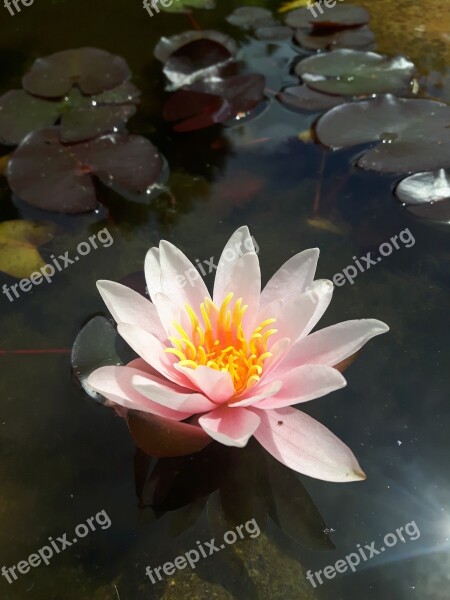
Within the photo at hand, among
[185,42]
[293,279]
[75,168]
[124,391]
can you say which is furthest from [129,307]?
[185,42]

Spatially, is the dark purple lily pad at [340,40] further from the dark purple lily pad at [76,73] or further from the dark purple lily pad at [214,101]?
the dark purple lily pad at [76,73]

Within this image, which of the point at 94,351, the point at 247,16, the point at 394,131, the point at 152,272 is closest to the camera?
the point at 152,272

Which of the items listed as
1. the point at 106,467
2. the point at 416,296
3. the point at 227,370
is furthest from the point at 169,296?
the point at 416,296

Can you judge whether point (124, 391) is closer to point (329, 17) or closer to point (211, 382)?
point (211, 382)

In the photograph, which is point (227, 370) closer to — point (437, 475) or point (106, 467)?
point (106, 467)

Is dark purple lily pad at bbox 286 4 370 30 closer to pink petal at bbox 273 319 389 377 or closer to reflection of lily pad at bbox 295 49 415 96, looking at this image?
reflection of lily pad at bbox 295 49 415 96

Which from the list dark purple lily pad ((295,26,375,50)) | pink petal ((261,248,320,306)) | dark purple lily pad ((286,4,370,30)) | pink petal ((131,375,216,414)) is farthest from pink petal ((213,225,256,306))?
dark purple lily pad ((286,4,370,30))
